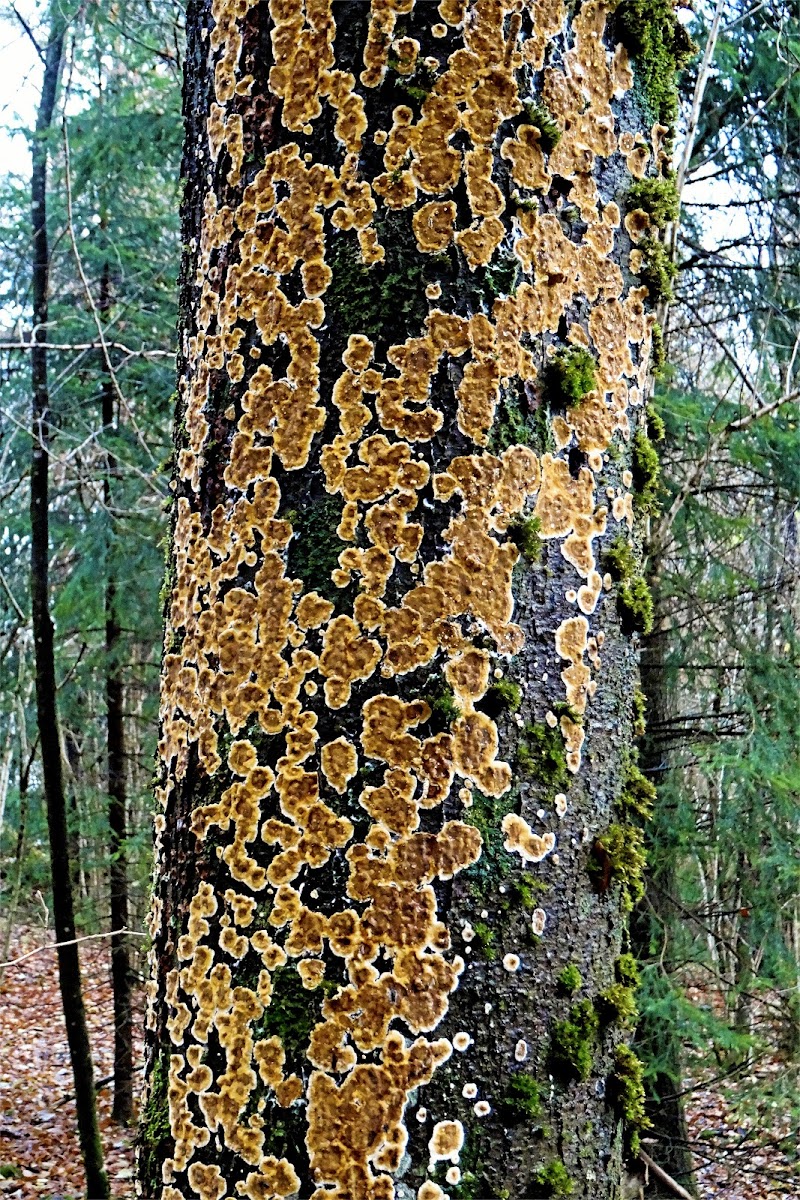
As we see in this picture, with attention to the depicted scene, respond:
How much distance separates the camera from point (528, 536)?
33.2 inches

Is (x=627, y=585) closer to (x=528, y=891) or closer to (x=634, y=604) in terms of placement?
(x=634, y=604)

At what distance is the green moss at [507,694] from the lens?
2.67ft

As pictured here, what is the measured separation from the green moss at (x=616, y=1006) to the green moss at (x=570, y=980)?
0.12 feet

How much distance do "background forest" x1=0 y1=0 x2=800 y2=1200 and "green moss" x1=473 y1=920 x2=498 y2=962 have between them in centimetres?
284

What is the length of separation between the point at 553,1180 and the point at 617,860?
0.26 meters

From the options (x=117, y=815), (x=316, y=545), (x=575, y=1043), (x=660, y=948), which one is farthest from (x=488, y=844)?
(x=117, y=815)

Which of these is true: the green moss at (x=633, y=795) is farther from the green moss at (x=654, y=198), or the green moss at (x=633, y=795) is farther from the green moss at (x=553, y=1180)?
the green moss at (x=654, y=198)

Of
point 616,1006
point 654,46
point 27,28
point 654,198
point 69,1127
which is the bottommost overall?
Answer: point 69,1127

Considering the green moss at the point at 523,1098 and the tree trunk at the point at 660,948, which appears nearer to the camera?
the green moss at the point at 523,1098

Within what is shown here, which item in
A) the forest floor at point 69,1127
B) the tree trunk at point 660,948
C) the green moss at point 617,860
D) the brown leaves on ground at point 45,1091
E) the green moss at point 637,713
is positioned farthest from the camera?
the brown leaves on ground at point 45,1091

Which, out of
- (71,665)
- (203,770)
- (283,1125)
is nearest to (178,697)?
(203,770)

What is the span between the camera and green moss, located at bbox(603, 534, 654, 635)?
0.92m

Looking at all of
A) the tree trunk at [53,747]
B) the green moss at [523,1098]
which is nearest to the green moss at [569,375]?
the green moss at [523,1098]

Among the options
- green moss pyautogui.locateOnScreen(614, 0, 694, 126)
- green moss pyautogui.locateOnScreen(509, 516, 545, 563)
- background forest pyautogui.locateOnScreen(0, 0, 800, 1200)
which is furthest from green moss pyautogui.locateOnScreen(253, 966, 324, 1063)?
background forest pyautogui.locateOnScreen(0, 0, 800, 1200)
